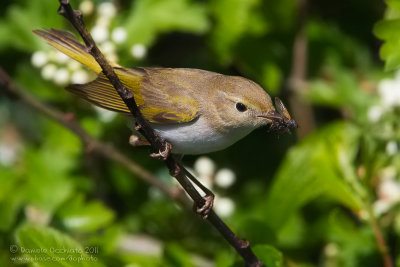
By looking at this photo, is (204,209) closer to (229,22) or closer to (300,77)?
(229,22)

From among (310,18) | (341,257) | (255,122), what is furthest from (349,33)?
(255,122)

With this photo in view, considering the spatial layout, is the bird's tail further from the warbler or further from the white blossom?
the white blossom

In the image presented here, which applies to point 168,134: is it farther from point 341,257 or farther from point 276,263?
point 341,257

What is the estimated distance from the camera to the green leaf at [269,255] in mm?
2330

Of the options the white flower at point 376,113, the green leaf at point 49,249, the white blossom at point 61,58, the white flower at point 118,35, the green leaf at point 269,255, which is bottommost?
the green leaf at point 49,249

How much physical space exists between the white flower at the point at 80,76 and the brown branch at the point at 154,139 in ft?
3.57

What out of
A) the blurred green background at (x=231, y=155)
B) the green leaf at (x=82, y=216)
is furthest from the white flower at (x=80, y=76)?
the green leaf at (x=82, y=216)

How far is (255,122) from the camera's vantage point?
2.51 metres

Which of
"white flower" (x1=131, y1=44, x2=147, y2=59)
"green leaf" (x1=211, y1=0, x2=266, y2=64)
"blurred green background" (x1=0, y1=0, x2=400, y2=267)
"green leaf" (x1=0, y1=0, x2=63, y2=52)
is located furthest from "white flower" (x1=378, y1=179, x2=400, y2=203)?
"green leaf" (x1=0, y1=0, x2=63, y2=52)

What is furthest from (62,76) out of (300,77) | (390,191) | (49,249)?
(390,191)

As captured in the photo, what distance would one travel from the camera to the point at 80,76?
3.33 metres

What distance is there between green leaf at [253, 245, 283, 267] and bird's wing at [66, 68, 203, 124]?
662mm

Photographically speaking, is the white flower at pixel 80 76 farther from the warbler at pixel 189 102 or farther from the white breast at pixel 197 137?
the white breast at pixel 197 137

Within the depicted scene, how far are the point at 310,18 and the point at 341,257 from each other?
1987 millimetres
